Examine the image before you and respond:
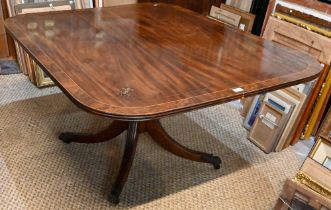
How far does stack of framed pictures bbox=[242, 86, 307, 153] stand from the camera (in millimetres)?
1947

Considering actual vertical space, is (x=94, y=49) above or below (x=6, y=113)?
above

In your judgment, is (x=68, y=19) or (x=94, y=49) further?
(x=68, y=19)

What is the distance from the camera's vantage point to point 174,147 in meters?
1.78

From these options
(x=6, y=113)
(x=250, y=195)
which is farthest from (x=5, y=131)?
(x=250, y=195)

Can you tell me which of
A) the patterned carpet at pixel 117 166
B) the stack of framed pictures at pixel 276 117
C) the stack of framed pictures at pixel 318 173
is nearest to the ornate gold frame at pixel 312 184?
the stack of framed pictures at pixel 318 173

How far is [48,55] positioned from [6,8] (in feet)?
4.48

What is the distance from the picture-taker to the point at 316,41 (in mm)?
1874

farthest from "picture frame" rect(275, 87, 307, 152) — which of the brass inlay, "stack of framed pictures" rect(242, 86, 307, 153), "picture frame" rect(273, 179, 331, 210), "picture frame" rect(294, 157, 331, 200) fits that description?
the brass inlay

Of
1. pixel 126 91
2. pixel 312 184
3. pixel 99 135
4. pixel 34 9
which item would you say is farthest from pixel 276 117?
pixel 34 9

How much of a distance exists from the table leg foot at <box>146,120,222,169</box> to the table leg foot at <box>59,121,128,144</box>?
0.15m

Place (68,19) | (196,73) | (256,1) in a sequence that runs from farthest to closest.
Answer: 1. (256,1)
2. (68,19)
3. (196,73)

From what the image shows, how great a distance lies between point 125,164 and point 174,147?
13.2 inches

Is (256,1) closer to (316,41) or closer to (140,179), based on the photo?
(316,41)

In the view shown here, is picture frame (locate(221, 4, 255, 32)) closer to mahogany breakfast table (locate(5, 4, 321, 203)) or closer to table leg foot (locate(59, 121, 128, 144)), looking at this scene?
mahogany breakfast table (locate(5, 4, 321, 203))
